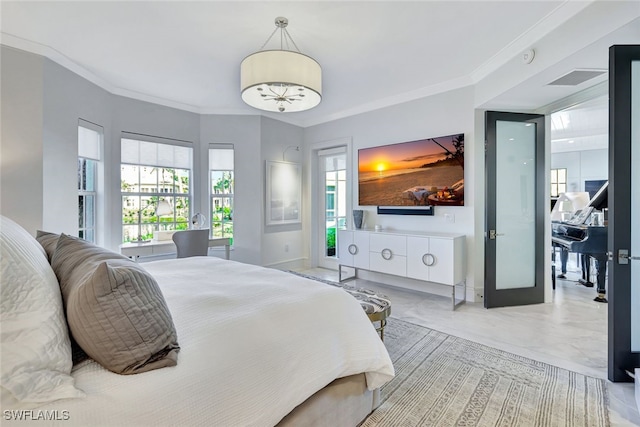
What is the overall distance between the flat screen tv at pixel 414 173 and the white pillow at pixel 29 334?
3904 millimetres

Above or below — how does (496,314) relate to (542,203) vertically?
below

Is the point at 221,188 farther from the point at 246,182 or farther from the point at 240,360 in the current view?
the point at 240,360

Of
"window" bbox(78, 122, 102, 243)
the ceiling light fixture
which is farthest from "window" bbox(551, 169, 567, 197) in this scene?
"window" bbox(78, 122, 102, 243)

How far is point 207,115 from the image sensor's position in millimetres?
4918

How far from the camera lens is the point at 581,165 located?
279 inches

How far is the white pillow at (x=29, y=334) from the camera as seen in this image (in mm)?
767

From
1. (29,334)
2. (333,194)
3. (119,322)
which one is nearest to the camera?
(29,334)

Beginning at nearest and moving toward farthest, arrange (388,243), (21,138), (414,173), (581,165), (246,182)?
(21,138), (388,243), (414,173), (246,182), (581,165)

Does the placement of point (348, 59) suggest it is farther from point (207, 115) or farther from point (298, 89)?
point (207, 115)

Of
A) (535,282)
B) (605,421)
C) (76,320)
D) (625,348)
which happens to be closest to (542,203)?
(535,282)

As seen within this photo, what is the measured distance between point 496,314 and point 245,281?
2993mm

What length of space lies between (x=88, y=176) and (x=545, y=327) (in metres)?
5.57

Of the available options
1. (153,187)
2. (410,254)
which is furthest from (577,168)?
(153,187)

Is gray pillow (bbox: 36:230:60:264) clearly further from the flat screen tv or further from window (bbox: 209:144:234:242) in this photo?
the flat screen tv
